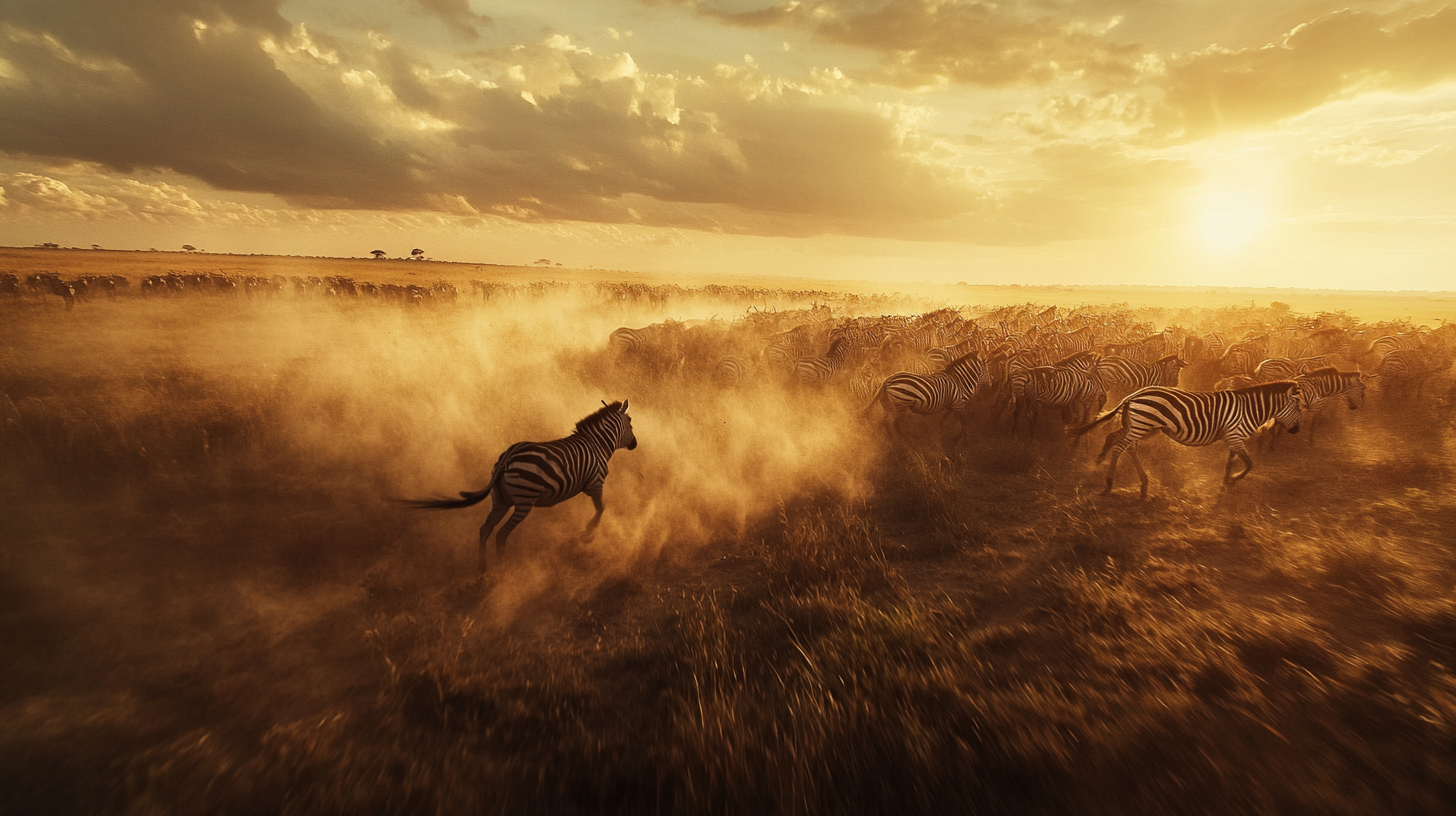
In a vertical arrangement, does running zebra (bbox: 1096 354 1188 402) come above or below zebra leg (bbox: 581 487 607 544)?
above

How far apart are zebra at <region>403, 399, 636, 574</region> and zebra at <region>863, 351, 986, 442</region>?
723 cm

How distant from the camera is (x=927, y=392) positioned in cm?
1250

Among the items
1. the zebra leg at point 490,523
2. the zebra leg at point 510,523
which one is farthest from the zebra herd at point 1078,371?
the zebra leg at point 490,523

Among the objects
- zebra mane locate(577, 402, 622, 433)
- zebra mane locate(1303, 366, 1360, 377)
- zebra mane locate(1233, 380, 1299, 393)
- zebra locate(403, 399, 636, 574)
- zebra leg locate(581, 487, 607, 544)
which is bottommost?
zebra leg locate(581, 487, 607, 544)

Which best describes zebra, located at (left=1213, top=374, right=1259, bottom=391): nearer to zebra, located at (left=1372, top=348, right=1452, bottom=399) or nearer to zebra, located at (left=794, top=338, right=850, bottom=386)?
zebra, located at (left=1372, top=348, right=1452, bottom=399)

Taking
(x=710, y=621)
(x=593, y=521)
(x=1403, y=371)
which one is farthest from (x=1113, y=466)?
(x=1403, y=371)

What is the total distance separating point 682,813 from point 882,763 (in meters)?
1.45

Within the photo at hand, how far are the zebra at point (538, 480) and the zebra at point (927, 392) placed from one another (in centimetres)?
723

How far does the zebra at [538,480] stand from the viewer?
714 centimetres

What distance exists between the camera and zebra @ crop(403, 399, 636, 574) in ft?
23.4

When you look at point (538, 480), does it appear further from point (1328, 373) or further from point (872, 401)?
point (1328, 373)

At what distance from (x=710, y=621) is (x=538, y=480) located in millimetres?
3099

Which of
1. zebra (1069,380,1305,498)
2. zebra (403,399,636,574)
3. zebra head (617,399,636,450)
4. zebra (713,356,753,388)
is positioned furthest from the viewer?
zebra (713,356,753,388)

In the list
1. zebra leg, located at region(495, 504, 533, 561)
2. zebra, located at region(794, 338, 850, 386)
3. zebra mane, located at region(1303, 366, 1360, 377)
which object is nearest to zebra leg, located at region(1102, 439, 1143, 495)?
zebra mane, located at region(1303, 366, 1360, 377)
